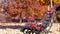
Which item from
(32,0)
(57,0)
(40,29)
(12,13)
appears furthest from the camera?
(57,0)

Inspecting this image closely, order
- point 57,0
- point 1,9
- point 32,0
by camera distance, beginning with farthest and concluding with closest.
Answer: point 57,0, point 1,9, point 32,0

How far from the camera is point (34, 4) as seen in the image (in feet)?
59.1

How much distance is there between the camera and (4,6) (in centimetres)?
1925

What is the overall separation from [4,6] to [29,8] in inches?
84.2

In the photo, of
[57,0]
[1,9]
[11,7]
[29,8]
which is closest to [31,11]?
[29,8]

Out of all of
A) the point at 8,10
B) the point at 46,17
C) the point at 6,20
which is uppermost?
the point at 46,17

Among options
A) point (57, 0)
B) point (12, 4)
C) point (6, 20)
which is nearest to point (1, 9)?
point (6, 20)

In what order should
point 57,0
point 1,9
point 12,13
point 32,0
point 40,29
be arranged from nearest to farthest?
point 40,29, point 32,0, point 12,13, point 1,9, point 57,0

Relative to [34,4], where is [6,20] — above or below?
below

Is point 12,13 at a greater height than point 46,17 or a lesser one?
lesser

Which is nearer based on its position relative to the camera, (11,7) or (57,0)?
(11,7)

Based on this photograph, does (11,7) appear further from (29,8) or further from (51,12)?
(51,12)

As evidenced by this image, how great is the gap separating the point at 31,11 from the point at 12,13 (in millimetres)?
1593

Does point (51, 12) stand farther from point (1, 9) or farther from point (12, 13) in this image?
point (1, 9)
